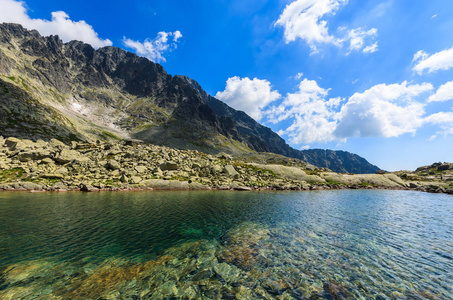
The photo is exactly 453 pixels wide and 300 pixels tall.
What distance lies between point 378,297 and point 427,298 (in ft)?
10.2

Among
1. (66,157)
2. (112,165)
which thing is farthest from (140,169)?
(66,157)

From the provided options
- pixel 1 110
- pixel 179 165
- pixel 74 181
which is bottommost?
pixel 74 181

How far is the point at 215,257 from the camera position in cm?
1556

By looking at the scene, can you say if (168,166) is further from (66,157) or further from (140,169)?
(66,157)

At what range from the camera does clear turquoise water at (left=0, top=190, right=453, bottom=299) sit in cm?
1126

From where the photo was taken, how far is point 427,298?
436 inches

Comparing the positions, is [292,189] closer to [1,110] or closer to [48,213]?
[48,213]

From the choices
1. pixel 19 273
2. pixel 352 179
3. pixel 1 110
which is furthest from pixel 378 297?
pixel 1 110

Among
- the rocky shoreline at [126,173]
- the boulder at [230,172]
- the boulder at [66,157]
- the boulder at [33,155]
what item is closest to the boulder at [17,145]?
the rocky shoreline at [126,173]

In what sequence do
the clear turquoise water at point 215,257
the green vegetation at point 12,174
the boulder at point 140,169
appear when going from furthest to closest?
1. the boulder at point 140,169
2. the green vegetation at point 12,174
3. the clear turquoise water at point 215,257

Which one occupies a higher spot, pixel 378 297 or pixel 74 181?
pixel 74 181

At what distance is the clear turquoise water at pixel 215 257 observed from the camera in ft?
36.9

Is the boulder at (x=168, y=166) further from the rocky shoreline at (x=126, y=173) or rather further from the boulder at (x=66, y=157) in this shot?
the boulder at (x=66, y=157)

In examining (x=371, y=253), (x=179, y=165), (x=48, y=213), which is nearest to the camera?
(x=371, y=253)
